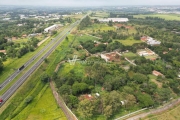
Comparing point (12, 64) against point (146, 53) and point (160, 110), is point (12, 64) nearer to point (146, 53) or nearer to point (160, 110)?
point (160, 110)

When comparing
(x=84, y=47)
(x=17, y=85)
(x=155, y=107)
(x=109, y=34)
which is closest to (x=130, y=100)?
(x=155, y=107)

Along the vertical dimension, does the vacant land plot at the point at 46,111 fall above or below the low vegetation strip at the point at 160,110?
above

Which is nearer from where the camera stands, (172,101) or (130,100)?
(130,100)

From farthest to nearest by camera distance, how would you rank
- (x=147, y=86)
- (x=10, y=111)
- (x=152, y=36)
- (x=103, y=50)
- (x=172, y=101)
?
1. (x=152, y=36)
2. (x=103, y=50)
3. (x=147, y=86)
4. (x=172, y=101)
5. (x=10, y=111)

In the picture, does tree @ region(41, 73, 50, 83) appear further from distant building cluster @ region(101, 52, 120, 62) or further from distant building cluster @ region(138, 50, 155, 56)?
distant building cluster @ region(138, 50, 155, 56)

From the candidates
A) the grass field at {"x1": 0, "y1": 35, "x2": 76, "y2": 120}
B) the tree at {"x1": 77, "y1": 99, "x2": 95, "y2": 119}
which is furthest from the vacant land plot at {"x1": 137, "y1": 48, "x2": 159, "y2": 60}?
the grass field at {"x1": 0, "y1": 35, "x2": 76, "y2": 120}

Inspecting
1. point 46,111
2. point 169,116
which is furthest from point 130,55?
point 46,111

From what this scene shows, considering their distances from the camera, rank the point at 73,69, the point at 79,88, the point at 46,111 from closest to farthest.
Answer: the point at 46,111 → the point at 79,88 → the point at 73,69

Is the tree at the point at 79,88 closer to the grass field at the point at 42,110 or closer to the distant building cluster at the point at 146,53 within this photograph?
the grass field at the point at 42,110

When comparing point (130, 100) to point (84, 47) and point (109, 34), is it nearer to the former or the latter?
point (84, 47)

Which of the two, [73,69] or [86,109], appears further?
[73,69]

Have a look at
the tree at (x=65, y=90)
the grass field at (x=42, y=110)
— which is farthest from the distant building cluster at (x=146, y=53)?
the grass field at (x=42, y=110)
